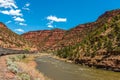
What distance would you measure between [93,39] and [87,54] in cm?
1029

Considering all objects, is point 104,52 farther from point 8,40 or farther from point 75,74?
point 8,40

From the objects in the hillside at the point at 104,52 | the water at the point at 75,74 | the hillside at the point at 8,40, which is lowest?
the water at the point at 75,74

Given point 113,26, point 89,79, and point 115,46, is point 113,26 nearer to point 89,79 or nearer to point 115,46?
point 115,46

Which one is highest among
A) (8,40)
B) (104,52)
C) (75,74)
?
(8,40)

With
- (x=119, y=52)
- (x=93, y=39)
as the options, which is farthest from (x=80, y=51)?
(x=119, y=52)

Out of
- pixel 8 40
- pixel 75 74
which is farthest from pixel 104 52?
pixel 8 40

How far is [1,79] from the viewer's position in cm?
1850

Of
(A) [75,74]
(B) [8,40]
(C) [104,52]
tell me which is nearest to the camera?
(A) [75,74]

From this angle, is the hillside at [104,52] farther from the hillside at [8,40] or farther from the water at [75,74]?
the hillside at [8,40]

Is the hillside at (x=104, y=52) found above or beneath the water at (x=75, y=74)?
above

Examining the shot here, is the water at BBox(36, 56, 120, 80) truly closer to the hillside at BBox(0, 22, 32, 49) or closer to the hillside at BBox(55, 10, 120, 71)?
the hillside at BBox(55, 10, 120, 71)


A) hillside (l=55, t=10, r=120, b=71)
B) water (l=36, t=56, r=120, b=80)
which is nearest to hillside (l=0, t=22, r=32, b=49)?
hillside (l=55, t=10, r=120, b=71)

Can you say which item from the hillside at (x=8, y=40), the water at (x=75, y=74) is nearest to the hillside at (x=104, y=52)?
the water at (x=75, y=74)

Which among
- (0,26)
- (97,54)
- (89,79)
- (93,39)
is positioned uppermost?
(0,26)
